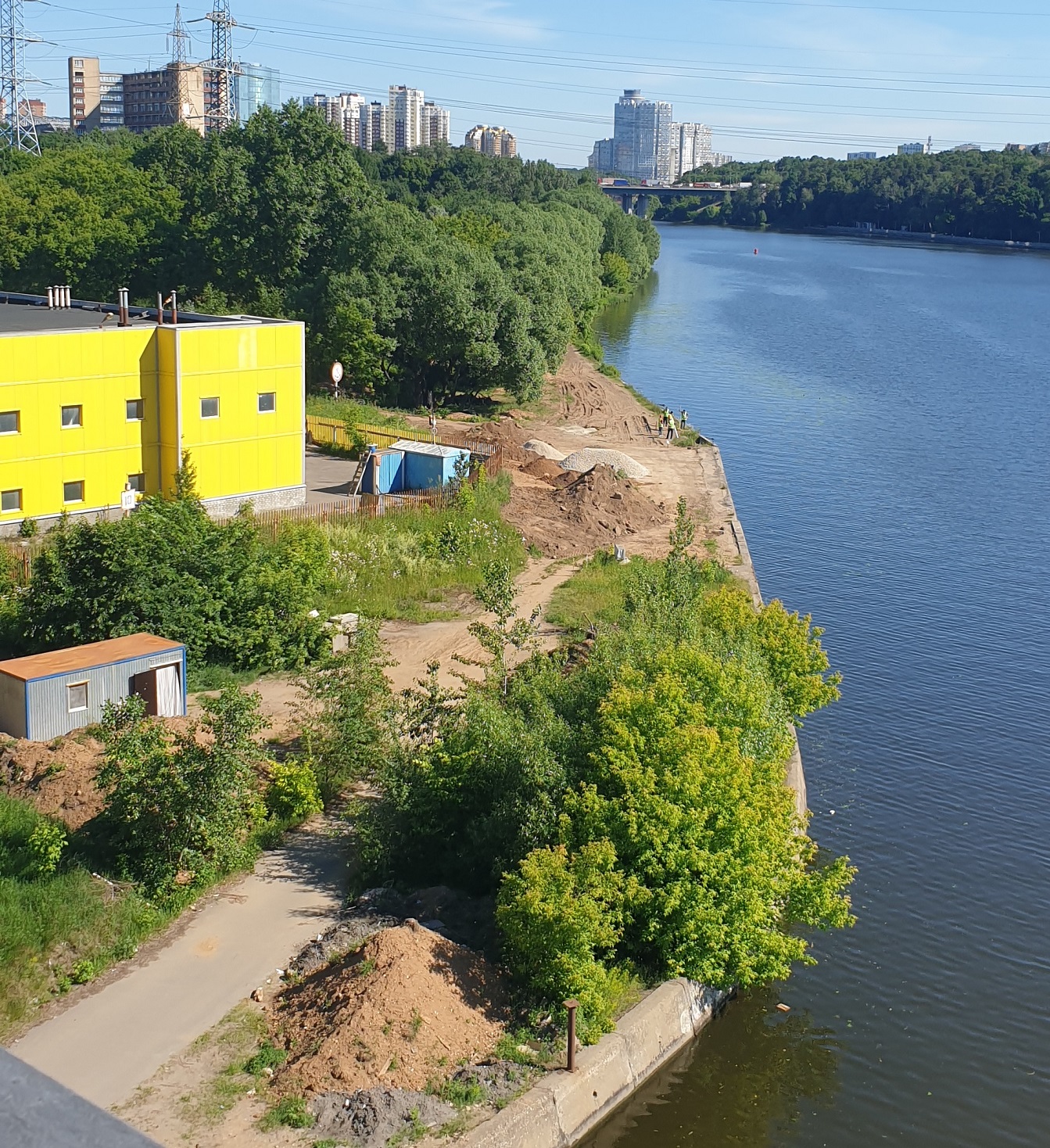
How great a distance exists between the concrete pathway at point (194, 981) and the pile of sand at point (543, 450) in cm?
2535

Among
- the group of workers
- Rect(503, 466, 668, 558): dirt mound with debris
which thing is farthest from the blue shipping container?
the group of workers

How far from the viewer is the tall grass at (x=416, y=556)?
2608 centimetres

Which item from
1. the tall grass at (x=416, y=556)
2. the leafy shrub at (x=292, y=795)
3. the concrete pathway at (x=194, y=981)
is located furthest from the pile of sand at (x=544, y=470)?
the concrete pathway at (x=194, y=981)

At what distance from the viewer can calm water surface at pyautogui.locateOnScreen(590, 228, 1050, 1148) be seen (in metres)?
13.9

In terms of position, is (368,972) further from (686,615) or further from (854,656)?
(854,656)

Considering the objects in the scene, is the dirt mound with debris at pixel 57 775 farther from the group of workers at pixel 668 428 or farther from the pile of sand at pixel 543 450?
the group of workers at pixel 668 428

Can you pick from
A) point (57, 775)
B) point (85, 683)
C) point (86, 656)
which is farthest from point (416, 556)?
point (57, 775)

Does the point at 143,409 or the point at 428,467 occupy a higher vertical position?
the point at 143,409

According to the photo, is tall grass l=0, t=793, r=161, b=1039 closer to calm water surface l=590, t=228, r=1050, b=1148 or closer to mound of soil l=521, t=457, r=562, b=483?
calm water surface l=590, t=228, r=1050, b=1148

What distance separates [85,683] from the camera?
18875 mm

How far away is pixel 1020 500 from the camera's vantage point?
40.5m

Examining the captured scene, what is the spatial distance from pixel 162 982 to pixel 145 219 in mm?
53790

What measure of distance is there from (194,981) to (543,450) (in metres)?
28.9

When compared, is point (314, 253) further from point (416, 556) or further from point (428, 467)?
point (416, 556)
